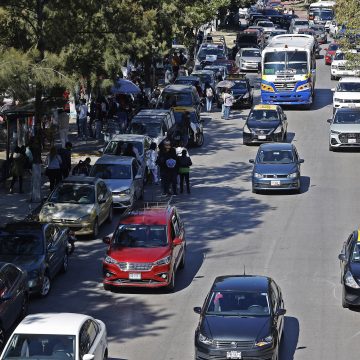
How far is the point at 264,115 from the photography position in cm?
4416

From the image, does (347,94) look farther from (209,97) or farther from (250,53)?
(250,53)

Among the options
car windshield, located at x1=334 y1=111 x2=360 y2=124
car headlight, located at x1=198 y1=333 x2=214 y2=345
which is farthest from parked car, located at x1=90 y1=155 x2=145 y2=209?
car headlight, located at x1=198 y1=333 x2=214 y2=345

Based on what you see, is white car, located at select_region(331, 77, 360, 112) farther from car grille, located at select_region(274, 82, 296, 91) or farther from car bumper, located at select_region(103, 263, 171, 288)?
car bumper, located at select_region(103, 263, 171, 288)

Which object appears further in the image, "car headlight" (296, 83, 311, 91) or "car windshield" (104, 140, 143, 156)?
"car headlight" (296, 83, 311, 91)

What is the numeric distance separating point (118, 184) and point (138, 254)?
29.4 ft

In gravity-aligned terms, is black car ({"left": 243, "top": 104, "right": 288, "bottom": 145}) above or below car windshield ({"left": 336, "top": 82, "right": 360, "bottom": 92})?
below

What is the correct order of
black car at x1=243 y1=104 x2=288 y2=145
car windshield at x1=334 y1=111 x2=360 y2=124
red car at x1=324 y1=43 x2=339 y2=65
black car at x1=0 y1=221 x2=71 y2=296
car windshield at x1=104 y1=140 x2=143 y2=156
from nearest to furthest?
1. black car at x1=0 y1=221 x2=71 y2=296
2. car windshield at x1=104 y1=140 x2=143 y2=156
3. car windshield at x1=334 y1=111 x2=360 y2=124
4. black car at x1=243 y1=104 x2=288 y2=145
5. red car at x1=324 y1=43 x2=339 y2=65

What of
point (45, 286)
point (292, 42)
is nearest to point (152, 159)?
point (45, 286)

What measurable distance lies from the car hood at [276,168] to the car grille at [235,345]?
1651 centimetres

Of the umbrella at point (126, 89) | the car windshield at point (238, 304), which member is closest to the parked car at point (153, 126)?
the umbrella at point (126, 89)

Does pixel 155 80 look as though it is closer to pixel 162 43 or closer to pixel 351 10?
pixel 162 43

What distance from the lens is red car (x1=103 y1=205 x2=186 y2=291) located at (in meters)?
23.7

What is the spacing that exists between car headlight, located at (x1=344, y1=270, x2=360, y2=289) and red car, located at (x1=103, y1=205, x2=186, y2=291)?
3.93 meters

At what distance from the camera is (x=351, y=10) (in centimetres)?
4747
